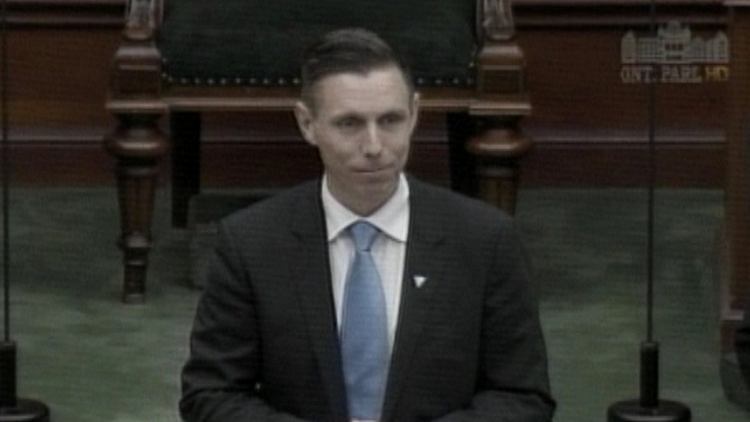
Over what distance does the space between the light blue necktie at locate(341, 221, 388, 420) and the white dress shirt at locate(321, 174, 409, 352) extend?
0.04 ft

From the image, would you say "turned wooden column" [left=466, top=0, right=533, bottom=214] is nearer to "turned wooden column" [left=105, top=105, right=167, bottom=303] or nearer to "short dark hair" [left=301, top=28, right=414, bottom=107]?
"turned wooden column" [left=105, top=105, right=167, bottom=303]

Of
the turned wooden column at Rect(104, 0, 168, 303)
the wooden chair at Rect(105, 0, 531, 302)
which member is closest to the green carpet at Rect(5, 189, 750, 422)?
the turned wooden column at Rect(104, 0, 168, 303)

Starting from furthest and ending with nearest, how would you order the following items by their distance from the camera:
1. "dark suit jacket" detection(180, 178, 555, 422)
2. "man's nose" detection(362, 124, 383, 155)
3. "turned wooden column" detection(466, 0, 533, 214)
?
"turned wooden column" detection(466, 0, 533, 214)
"dark suit jacket" detection(180, 178, 555, 422)
"man's nose" detection(362, 124, 383, 155)

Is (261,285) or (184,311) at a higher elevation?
(261,285)

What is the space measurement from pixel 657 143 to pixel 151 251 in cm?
176

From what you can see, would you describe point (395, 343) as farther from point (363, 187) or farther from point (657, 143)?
point (657, 143)

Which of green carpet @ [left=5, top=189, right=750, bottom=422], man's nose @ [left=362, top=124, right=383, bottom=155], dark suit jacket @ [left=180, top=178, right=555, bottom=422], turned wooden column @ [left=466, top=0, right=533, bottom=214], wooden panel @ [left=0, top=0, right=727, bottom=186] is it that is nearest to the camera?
man's nose @ [left=362, top=124, right=383, bottom=155]

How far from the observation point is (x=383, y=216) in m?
4.19

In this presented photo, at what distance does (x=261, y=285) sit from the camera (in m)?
4.19

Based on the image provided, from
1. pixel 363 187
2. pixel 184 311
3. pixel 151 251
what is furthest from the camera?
pixel 151 251

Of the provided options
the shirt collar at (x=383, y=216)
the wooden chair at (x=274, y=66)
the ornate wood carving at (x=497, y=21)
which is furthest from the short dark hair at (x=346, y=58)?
the ornate wood carving at (x=497, y=21)

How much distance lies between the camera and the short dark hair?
411 centimetres

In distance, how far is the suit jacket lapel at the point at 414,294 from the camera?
416 cm

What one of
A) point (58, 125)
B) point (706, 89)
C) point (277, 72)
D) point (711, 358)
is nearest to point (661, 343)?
point (711, 358)
